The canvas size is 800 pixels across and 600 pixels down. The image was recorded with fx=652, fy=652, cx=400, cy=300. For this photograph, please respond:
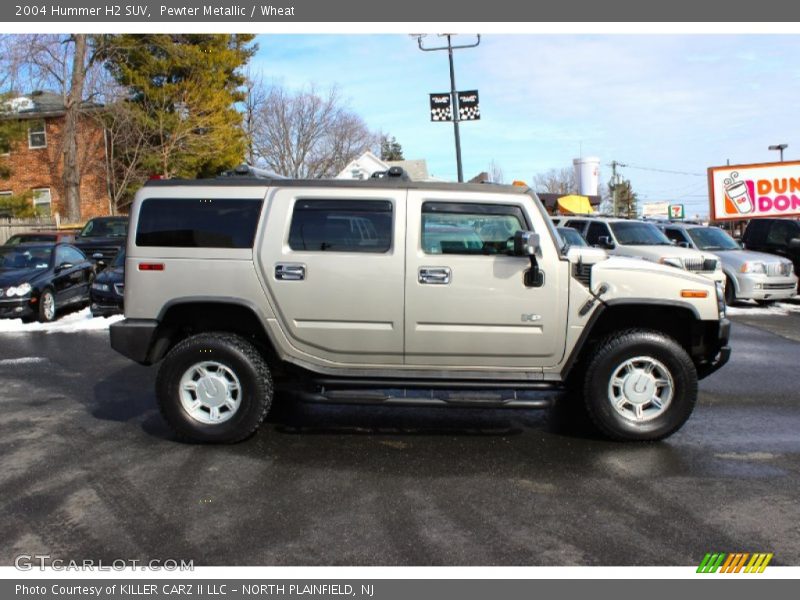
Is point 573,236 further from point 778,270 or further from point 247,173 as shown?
point 247,173

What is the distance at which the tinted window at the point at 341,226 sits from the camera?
198 inches

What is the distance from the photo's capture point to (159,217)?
511 centimetres

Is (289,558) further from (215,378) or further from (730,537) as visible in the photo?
(730,537)

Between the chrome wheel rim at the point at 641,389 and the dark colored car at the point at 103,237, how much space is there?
13353 mm

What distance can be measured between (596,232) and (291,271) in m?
11.1

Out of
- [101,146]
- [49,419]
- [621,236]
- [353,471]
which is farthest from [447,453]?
[101,146]

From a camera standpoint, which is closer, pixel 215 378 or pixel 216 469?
pixel 216 469

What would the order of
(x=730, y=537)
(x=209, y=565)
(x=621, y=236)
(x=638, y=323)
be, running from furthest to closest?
(x=621, y=236)
(x=638, y=323)
(x=730, y=537)
(x=209, y=565)

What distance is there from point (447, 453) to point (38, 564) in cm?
276

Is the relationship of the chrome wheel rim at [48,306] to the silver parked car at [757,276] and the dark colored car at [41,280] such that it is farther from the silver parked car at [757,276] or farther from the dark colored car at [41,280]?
the silver parked car at [757,276]

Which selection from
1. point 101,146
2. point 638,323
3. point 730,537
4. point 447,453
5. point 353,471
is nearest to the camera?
point 730,537

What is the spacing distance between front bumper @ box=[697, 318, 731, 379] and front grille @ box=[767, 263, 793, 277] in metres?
10.6

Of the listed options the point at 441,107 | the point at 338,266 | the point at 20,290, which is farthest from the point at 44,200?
the point at 338,266

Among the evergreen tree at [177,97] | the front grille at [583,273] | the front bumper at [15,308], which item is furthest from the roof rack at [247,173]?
the evergreen tree at [177,97]
